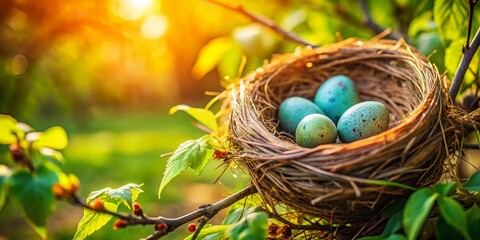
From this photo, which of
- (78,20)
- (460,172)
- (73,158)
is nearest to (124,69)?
(73,158)

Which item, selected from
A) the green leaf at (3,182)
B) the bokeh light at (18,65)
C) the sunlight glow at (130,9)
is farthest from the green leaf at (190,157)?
the sunlight glow at (130,9)

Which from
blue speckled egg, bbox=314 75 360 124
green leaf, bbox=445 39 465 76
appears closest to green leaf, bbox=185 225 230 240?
blue speckled egg, bbox=314 75 360 124

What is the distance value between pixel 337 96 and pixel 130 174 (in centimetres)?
362

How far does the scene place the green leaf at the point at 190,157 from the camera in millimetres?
1087

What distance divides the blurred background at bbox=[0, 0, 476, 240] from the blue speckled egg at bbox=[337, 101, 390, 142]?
0.32 m

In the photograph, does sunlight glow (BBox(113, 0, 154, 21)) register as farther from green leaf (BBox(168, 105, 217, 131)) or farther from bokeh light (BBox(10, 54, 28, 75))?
green leaf (BBox(168, 105, 217, 131))

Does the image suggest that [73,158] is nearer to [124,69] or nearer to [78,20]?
[78,20]

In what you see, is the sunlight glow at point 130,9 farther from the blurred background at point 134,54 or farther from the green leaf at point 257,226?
the green leaf at point 257,226

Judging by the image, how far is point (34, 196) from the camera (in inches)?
28.9

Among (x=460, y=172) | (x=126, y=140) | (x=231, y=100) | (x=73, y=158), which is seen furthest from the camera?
(x=126, y=140)

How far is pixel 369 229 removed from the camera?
1.07 meters

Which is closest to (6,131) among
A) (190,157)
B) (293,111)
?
(190,157)

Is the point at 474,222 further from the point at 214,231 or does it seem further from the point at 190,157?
the point at 190,157

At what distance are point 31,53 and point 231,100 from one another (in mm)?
2198
